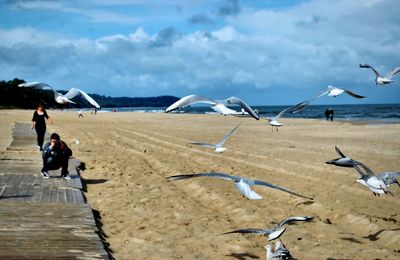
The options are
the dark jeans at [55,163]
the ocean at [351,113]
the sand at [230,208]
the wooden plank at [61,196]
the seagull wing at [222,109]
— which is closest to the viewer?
the seagull wing at [222,109]

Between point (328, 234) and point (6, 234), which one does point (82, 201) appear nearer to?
point (6, 234)

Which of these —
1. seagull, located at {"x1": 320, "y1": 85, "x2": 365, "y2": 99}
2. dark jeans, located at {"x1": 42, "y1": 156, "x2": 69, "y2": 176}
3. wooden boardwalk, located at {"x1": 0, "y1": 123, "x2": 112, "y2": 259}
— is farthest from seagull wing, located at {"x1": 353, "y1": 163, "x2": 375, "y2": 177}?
dark jeans, located at {"x1": 42, "y1": 156, "x2": 69, "y2": 176}

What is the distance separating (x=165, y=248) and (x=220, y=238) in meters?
0.95

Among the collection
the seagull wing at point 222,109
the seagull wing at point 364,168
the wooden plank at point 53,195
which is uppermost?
the seagull wing at point 222,109

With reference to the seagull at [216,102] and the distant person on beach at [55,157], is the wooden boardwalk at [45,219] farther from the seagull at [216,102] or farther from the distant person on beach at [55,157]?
the seagull at [216,102]

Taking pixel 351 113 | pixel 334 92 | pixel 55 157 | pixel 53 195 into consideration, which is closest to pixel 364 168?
pixel 334 92

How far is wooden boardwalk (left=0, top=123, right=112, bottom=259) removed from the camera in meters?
5.80

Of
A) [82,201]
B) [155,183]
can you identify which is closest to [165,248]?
[82,201]

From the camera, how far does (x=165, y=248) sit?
271 inches

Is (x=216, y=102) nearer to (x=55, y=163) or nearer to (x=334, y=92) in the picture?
(x=334, y=92)

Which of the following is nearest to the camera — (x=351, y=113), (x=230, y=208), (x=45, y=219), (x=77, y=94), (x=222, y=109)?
(x=222, y=109)

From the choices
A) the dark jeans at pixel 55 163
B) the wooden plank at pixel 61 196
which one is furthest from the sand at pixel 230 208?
the dark jeans at pixel 55 163

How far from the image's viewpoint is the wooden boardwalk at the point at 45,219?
5.80 m

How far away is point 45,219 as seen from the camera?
728 centimetres
